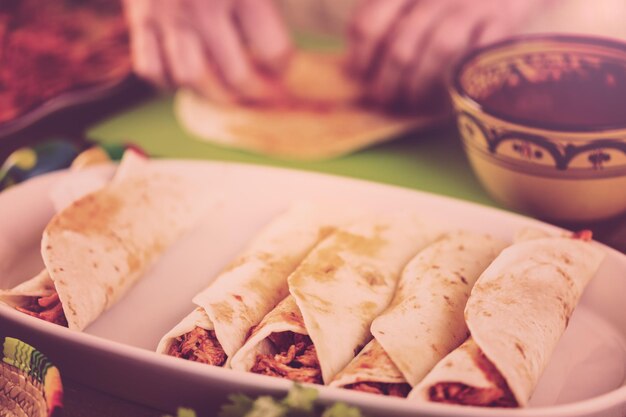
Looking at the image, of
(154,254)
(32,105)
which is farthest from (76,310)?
(32,105)

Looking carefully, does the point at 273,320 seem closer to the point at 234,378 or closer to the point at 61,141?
the point at 234,378

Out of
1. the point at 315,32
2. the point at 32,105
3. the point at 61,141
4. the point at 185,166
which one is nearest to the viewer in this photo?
the point at 185,166

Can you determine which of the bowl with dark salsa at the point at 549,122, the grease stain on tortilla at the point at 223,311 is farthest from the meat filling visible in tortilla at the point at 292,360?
the bowl with dark salsa at the point at 549,122

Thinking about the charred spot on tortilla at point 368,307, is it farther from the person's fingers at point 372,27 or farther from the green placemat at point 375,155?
the person's fingers at point 372,27

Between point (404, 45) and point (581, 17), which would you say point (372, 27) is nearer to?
point (404, 45)

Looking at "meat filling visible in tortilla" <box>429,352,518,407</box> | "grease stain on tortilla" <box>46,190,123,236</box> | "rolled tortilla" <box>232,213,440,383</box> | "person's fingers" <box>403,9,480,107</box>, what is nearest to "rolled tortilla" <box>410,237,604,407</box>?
"meat filling visible in tortilla" <box>429,352,518,407</box>

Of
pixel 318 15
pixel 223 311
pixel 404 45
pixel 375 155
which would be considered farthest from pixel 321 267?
pixel 318 15
